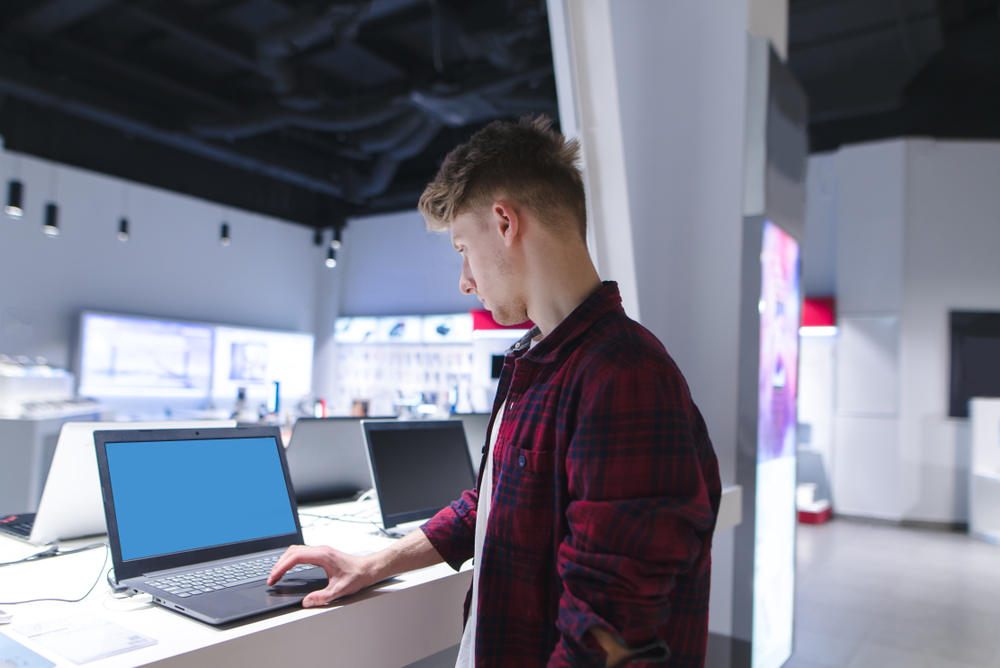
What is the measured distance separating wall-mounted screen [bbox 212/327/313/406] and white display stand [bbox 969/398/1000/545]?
846 cm

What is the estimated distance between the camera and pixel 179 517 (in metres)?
1.31

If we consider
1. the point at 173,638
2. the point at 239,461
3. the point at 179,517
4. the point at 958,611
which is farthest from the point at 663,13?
the point at 958,611

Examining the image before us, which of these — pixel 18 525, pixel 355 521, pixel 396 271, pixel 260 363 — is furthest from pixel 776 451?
pixel 260 363

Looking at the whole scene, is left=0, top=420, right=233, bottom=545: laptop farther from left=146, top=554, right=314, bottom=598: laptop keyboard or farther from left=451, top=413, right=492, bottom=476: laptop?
left=451, top=413, right=492, bottom=476: laptop

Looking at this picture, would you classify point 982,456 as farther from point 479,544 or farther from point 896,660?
point 479,544

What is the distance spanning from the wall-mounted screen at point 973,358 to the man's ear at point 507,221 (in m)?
7.39

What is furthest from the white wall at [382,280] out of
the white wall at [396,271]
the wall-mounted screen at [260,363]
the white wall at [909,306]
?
the white wall at [909,306]

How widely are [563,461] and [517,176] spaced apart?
18.4 inches

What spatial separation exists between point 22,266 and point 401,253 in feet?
15.0

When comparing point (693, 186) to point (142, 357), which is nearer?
point (693, 186)

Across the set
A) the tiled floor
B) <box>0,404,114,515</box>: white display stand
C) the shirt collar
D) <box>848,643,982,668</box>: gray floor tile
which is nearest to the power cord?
the shirt collar

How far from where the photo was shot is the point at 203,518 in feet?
4.45

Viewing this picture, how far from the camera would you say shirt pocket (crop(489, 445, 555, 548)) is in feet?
3.12

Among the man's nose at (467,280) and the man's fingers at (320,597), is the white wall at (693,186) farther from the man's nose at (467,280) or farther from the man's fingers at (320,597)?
the man's fingers at (320,597)
